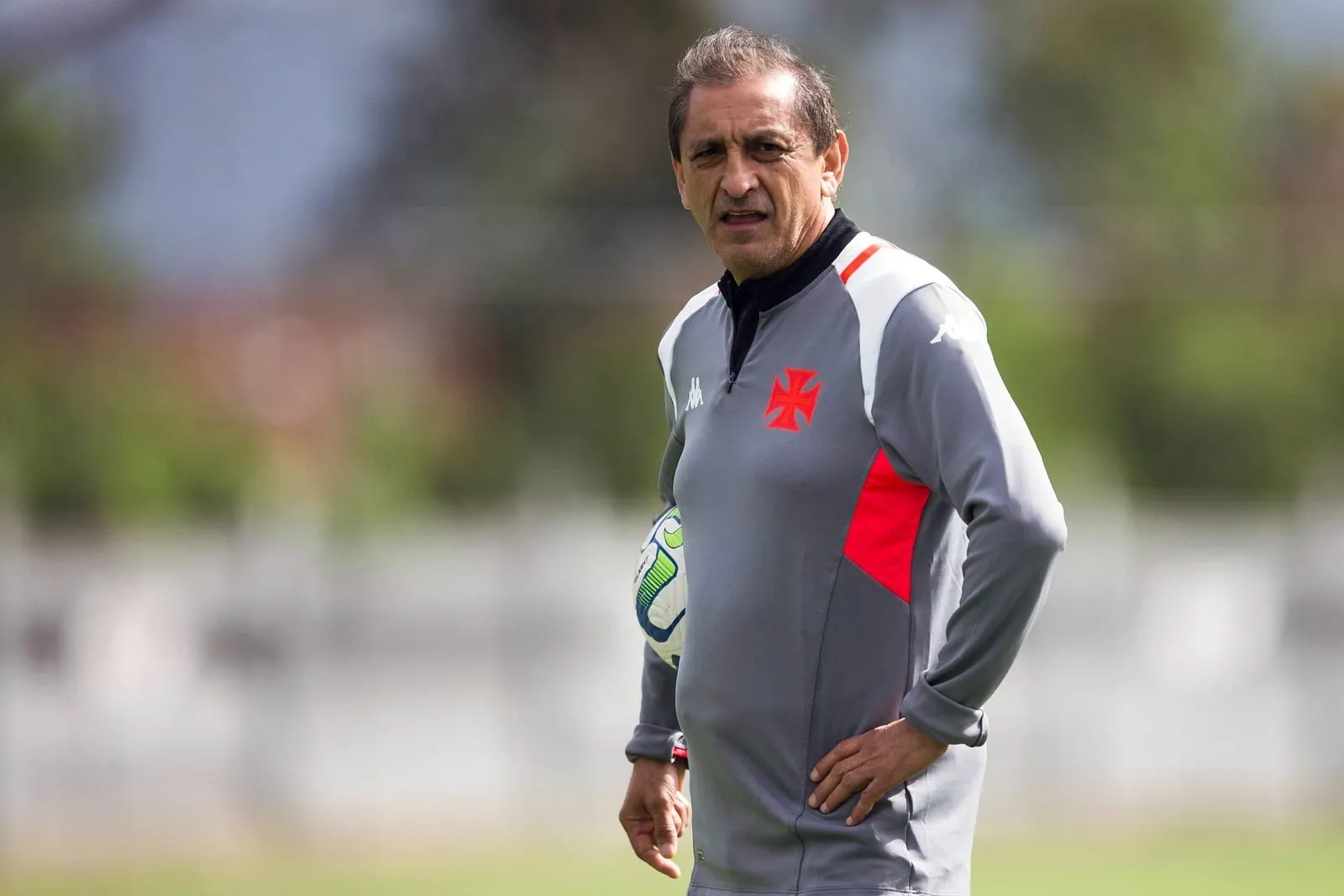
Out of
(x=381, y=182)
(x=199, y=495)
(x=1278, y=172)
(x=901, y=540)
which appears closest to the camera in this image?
(x=901, y=540)

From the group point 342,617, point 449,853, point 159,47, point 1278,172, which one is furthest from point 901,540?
point 1278,172

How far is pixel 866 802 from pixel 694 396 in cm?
87

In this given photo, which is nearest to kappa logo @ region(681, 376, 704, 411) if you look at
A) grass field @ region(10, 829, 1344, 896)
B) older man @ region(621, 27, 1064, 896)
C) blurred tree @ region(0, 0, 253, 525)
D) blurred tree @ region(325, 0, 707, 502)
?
older man @ region(621, 27, 1064, 896)

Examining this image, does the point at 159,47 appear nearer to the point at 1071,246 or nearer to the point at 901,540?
the point at 1071,246

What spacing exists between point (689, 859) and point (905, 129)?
2151 centimetres

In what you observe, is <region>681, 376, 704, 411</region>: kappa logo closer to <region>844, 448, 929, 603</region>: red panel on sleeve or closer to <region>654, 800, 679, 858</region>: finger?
<region>844, 448, 929, 603</region>: red panel on sleeve

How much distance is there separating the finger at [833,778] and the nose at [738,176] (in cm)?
102

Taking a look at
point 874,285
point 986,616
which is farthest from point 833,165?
point 986,616

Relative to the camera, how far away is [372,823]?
41.2 feet

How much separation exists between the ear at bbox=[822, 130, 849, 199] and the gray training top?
152mm

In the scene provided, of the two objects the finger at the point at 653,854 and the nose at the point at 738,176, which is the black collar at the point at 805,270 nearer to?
the nose at the point at 738,176

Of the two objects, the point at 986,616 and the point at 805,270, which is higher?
the point at 805,270

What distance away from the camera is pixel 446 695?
1302cm

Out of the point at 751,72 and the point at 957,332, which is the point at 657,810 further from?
the point at 751,72
